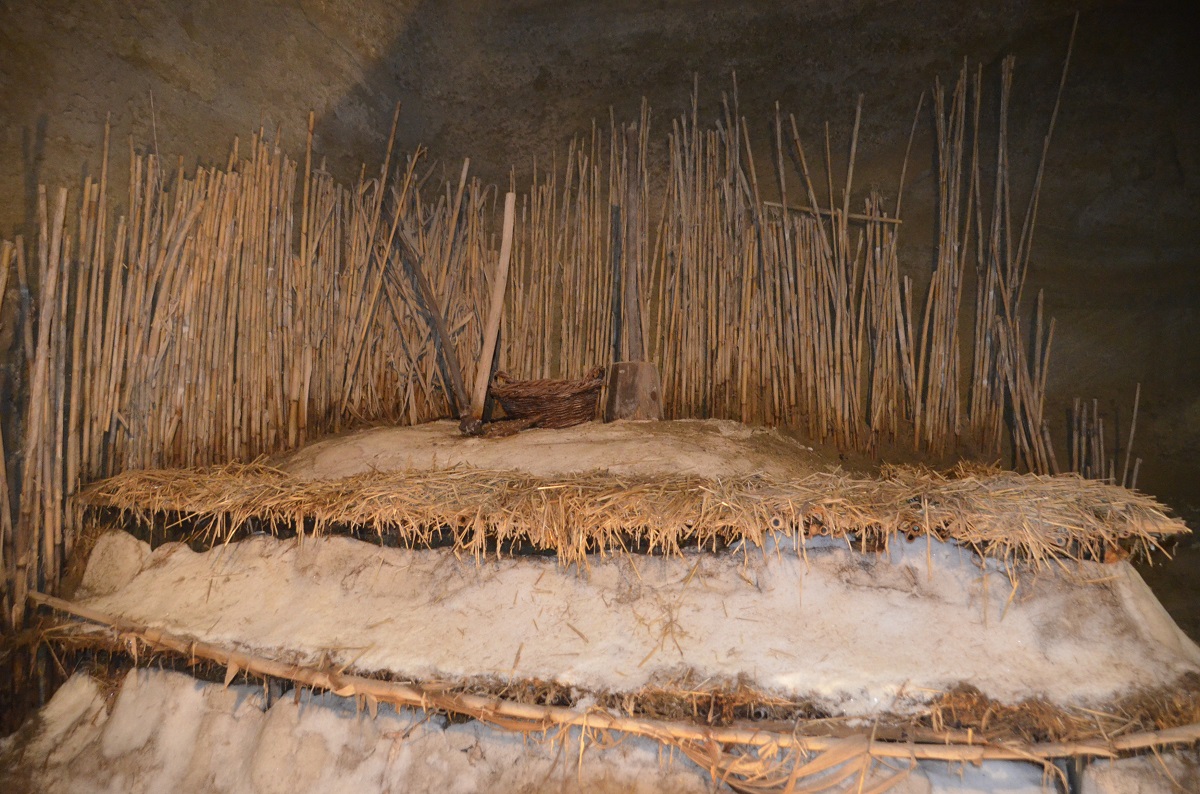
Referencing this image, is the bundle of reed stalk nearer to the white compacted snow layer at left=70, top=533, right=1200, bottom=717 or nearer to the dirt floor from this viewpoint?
the dirt floor

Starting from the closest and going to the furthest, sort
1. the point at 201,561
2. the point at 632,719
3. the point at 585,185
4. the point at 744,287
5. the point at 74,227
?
1. the point at 632,719
2. the point at 201,561
3. the point at 74,227
4. the point at 744,287
5. the point at 585,185

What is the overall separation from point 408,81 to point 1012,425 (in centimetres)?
385

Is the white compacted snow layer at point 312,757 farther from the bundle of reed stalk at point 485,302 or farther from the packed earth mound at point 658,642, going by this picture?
the bundle of reed stalk at point 485,302

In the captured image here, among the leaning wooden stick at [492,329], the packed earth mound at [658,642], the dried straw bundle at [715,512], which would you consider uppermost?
the leaning wooden stick at [492,329]

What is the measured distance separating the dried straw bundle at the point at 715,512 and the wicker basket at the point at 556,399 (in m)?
0.80

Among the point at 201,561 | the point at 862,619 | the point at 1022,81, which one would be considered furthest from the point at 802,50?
the point at 201,561

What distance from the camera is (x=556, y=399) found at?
3.36 meters

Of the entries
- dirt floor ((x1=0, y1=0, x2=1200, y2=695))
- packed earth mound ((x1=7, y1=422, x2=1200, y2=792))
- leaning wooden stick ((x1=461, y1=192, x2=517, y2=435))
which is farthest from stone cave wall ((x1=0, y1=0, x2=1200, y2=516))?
packed earth mound ((x1=7, y1=422, x2=1200, y2=792))

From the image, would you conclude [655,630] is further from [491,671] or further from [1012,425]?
[1012,425]

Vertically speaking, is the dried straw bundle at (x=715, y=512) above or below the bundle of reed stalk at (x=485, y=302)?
below

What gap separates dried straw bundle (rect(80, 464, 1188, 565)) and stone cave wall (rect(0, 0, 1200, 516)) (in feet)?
3.85

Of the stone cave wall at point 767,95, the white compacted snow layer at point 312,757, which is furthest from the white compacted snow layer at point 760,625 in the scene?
the stone cave wall at point 767,95

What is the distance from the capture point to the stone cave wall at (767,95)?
119 inches

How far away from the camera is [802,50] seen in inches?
153
